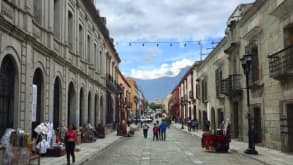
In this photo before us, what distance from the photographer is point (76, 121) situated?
27.3 metres

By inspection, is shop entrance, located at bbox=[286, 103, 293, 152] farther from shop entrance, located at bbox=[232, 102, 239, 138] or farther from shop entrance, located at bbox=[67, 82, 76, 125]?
shop entrance, located at bbox=[67, 82, 76, 125]

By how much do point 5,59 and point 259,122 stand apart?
14982 millimetres

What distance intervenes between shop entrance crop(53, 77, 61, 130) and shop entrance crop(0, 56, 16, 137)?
6.93 m

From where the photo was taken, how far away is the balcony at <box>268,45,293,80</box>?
18016 mm

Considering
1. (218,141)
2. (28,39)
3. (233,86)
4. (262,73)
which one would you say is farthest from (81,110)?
(28,39)

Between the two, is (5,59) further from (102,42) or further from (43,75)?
(102,42)

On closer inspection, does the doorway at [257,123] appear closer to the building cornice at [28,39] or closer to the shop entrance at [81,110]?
the building cornice at [28,39]

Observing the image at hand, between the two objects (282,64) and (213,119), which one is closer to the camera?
(282,64)

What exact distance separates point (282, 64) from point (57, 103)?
1176 centimetres

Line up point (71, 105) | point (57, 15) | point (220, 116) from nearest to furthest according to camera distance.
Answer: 1. point (57, 15)
2. point (71, 105)
3. point (220, 116)

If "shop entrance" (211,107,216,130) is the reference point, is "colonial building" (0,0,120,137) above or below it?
above

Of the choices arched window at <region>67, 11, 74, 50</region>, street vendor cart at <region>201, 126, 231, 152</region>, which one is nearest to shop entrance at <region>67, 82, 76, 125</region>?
arched window at <region>67, 11, 74, 50</region>

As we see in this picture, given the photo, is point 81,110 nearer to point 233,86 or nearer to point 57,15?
point 57,15

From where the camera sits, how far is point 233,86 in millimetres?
28906
